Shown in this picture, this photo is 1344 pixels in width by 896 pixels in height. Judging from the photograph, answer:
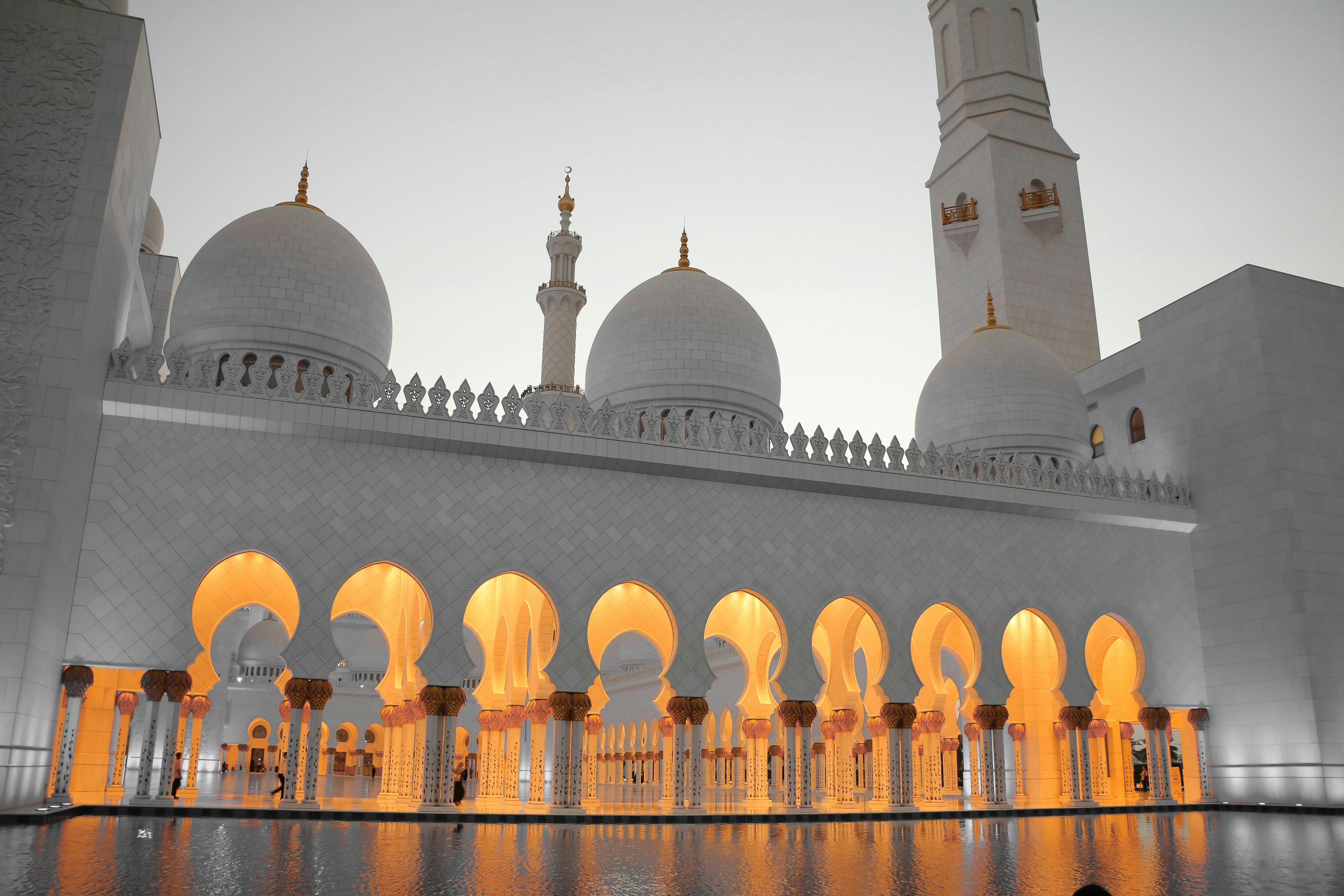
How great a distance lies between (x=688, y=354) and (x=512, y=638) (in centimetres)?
453

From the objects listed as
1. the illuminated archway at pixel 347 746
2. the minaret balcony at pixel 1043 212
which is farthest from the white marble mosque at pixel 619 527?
the illuminated archway at pixel 347 746

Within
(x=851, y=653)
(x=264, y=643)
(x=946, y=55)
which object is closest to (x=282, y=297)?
(x=851, y=653)

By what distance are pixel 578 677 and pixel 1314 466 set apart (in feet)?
30.5

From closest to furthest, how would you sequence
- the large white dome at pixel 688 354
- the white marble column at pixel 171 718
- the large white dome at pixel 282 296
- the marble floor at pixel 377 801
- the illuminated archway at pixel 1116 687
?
the white marble column at pixel 171 718, the marble floor at pixel 377 801, the large white dome at pixel 282 296, the illuminated archway at pixel 1116 687, the large white dome at pixel 688 354

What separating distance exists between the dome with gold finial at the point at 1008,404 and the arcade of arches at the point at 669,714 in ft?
9.13

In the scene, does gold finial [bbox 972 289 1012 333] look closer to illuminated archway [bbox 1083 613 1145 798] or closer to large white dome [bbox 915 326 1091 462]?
large white dome [bbox 915 326 1091 462]

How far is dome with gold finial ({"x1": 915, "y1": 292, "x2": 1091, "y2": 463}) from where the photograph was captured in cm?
→ 1481

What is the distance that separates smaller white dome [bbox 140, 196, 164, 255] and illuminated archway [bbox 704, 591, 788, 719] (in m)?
11.1

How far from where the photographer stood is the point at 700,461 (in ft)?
35.1

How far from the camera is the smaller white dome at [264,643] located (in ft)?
76.7

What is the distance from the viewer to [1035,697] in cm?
1306

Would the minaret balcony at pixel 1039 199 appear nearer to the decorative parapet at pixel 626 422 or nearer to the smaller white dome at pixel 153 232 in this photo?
the decorative parapet at pixel 626 422

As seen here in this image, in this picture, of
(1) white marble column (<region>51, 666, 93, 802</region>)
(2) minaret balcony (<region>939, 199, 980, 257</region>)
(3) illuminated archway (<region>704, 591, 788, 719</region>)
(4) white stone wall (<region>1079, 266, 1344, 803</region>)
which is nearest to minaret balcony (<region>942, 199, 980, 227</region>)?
(2) minaret balcony (<region>939, 199, 980, 257</region>)

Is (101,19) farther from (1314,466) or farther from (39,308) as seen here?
(1314,466)
